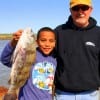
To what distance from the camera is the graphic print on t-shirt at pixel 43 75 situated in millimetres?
5738

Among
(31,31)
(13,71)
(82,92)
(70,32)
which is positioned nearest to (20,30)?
(31,31)

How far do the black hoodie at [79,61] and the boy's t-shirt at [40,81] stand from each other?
19cm

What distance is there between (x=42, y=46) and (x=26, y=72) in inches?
19.5

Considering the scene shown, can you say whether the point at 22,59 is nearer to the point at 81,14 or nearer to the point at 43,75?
the point at 43,75

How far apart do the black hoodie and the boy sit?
0.53 feet

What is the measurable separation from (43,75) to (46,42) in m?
0.51

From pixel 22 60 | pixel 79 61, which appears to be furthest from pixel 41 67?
pixel 79 61

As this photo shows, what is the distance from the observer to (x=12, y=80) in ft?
18.3

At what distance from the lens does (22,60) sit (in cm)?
557

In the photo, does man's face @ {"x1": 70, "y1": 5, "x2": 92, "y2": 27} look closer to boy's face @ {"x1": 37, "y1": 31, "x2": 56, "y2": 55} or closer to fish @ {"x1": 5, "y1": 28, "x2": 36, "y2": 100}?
boy's face @ {"x1": 37, "y1": 31, "x2": 56, "y2": 55}

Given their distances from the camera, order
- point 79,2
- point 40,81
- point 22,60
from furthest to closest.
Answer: point 79,2, point 40,81, point 22,60

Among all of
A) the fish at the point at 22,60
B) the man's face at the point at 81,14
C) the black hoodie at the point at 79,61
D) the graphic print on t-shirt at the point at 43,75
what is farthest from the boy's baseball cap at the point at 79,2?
the graphic print on t-shirt at the point at 43,75

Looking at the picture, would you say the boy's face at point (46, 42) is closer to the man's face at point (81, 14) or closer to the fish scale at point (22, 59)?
the fish scale at point (22, 59)

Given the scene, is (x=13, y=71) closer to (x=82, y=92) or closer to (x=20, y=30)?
(x=20, y=30)
